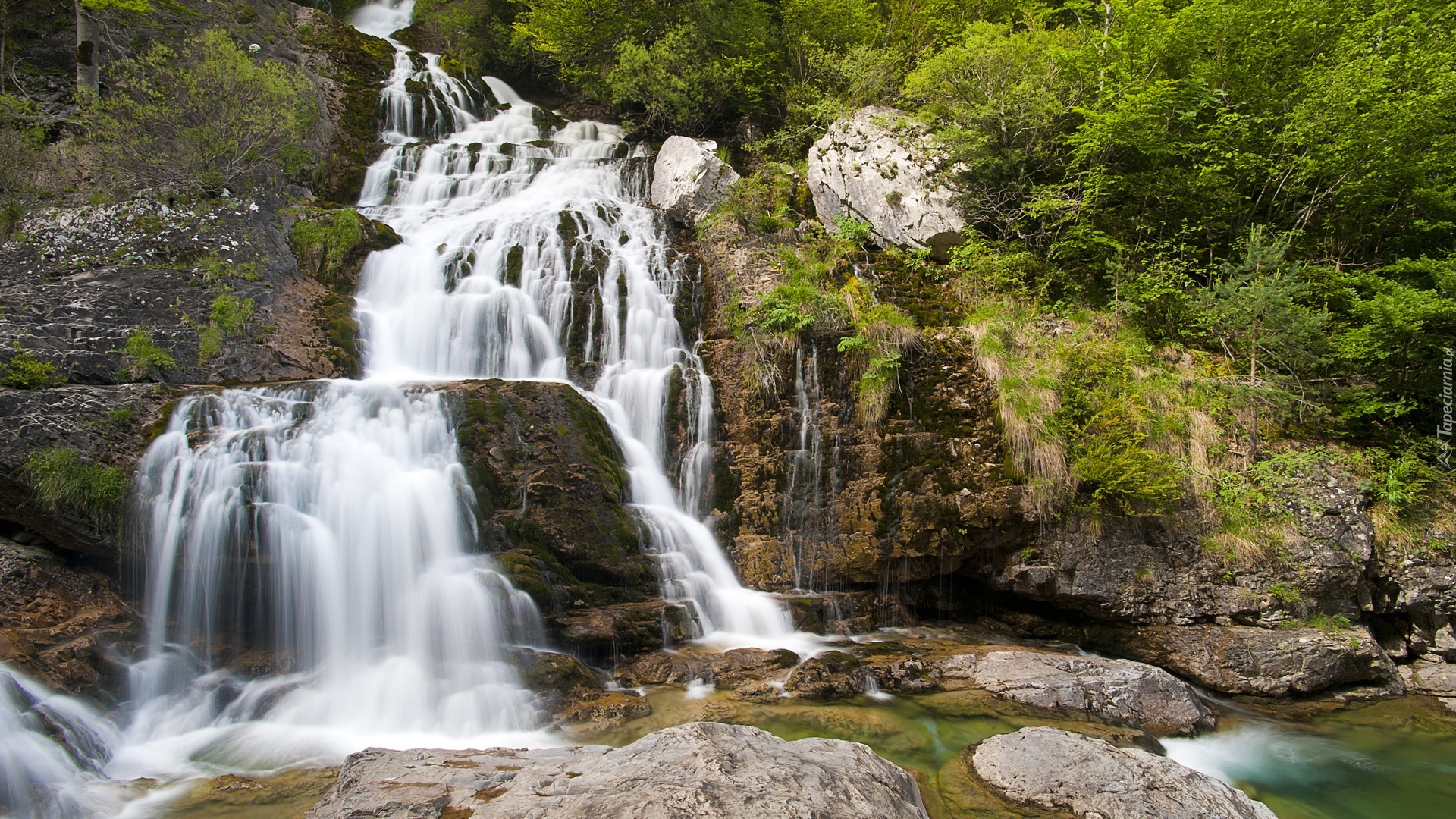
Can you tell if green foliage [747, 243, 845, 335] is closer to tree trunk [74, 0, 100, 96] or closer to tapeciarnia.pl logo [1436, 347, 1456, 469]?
tapeciarnia.pl logo [1436, 347, 1456, 469]

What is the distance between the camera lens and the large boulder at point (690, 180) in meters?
13.2

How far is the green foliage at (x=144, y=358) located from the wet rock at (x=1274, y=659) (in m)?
12.6

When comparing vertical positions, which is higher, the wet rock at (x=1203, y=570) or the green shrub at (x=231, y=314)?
the green shrub at (x=231, y=314)

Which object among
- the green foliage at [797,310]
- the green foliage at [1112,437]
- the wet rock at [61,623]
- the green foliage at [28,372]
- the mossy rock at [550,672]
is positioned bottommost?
the mossy rock at [550,672]

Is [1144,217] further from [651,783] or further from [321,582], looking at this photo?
[321,582]

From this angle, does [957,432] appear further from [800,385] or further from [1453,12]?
[1453,12]

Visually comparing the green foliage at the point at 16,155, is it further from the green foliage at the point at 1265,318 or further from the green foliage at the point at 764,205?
the green foliage at the point at 1265,318

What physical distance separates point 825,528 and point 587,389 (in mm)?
4257

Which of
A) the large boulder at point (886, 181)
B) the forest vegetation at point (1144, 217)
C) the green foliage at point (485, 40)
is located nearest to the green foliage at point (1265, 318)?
the forest vegetation at point (1144, 217)

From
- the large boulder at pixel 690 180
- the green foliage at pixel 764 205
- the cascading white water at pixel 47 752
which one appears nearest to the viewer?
the cascading white water at pixel 47 752

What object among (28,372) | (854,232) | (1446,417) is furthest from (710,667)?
(1446,417)

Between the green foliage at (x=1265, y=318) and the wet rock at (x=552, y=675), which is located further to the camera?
the green foliage at (x=1265, y=318)

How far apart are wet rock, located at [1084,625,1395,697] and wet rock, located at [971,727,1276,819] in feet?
10.2

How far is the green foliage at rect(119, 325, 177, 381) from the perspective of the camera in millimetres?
7953
